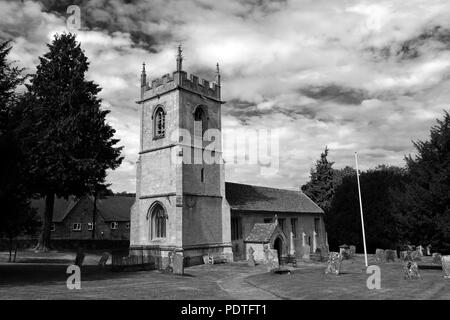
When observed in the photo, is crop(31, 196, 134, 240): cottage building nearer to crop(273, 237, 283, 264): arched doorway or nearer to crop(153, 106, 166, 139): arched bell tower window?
crop(153, 106, 166, 139): arched bell tower window

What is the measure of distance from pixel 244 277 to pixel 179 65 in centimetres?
1863

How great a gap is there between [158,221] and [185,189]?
12.8 feet

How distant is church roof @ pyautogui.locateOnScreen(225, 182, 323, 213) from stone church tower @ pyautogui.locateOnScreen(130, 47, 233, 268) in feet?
10.6

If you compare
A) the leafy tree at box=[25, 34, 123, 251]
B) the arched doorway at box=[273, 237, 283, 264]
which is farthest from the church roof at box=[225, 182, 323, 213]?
the leafy tree at box=[25, 34, 123, 251]

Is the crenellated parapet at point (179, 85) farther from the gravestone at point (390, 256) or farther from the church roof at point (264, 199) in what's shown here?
the gravestone at point (390, 256)

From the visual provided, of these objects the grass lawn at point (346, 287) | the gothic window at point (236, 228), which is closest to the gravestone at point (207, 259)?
the gothic window at point (236, 228)

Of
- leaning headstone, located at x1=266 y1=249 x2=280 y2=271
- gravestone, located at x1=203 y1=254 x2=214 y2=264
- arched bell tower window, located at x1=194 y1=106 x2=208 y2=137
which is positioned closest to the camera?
leaning headstone, located at x1=266 y1=249 x2=280 y2=271

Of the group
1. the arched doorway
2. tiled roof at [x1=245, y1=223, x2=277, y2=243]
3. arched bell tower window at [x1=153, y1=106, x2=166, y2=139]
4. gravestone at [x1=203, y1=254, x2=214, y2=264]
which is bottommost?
gravestone at [x1=203, y1=254, x2=214, y2=264]

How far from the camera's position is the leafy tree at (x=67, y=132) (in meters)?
35.8

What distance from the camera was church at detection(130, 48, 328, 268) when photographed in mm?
30781

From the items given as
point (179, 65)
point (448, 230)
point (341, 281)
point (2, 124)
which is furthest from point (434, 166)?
point (2, 124)
